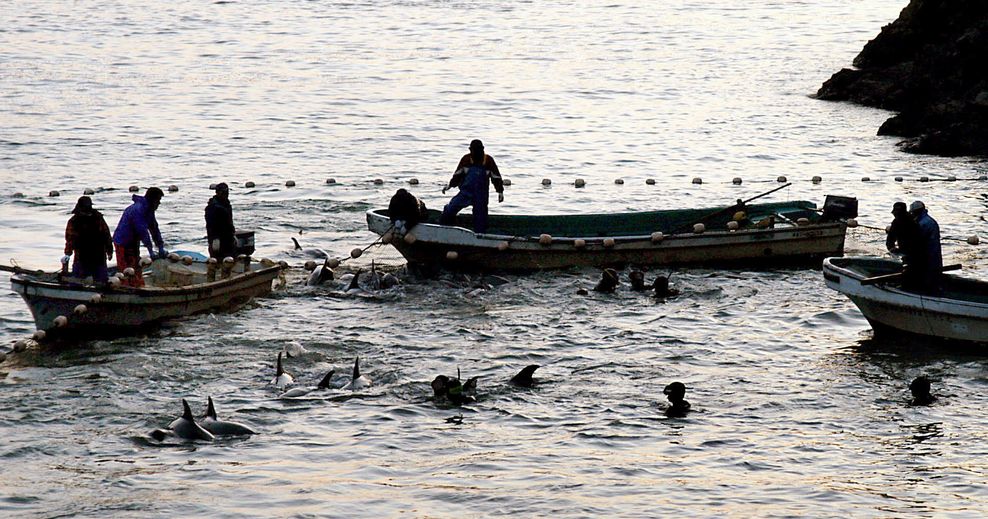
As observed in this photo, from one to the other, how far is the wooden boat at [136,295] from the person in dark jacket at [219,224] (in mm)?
→ 268

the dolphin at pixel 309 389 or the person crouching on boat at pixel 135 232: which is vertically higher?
the person crouching on boat at pixel 135 232

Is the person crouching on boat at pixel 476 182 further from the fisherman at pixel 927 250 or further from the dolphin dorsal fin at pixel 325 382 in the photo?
the fisherman at pixel 927 250

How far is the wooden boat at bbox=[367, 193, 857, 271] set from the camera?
63.1 ft

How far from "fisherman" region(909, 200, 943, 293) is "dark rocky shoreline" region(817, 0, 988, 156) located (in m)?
14.1

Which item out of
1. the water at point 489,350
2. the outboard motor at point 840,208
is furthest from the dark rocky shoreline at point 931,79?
the outboard motor at point 840,208

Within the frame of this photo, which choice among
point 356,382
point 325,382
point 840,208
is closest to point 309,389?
point 325,382

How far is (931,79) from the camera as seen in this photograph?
3116cm

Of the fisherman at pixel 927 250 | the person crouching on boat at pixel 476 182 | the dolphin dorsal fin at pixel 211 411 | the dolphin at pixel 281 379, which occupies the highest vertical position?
the person crouching on boat at pixel 476 182

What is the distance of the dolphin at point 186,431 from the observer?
13.2 m

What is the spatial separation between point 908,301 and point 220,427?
7.87 m

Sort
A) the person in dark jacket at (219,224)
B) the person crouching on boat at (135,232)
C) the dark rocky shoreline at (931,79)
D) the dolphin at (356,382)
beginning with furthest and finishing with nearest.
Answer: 1. the dark rocky shoreline at (931,79)
2. the person in dark jacket at (219,224)
3. the person crouching on boat at (135,232)
4. the dolphin at (356,382)

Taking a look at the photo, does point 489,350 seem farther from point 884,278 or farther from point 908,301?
point 908,301

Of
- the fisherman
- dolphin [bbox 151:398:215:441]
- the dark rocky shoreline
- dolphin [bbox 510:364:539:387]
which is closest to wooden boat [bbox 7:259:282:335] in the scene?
dolphin [bbox 151:398:215:441]

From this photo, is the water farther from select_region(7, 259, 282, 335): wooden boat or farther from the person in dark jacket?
the person in dark jacket
